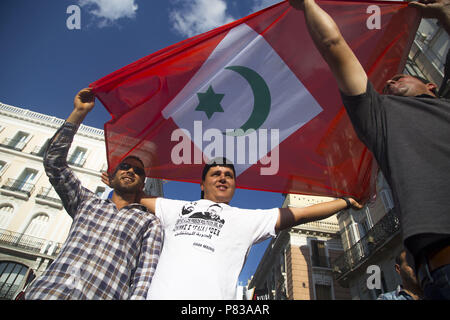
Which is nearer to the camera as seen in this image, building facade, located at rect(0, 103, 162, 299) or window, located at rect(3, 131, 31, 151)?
building facade, located at rect(0, 103, 162, 299)

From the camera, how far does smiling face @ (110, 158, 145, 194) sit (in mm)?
2752

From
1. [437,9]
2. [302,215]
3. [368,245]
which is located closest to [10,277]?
[368,245]

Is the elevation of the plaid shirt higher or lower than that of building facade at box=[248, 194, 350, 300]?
lower

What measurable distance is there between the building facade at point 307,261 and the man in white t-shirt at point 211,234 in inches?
748

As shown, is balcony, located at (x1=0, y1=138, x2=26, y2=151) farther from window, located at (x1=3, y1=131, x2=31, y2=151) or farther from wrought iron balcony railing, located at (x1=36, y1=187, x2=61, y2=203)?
wrought iron balcony railing, located at (x1=36, y1=187, x2=61, y2=203)

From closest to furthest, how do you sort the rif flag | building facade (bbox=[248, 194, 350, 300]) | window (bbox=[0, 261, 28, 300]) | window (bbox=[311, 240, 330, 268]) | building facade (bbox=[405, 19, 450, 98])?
the rif flag < building facade (bbox=[405, 19, 450, 98]) < window (bbox=[0, 261, 28, 300]) < building facade (bbox=[248, 194, 350, 300]) < window (bbox=[311, 240, 330, 268])

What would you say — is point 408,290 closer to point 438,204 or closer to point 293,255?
point 438,204

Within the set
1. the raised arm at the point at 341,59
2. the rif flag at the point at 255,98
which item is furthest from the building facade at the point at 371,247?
the raised arm at the point at 341,59

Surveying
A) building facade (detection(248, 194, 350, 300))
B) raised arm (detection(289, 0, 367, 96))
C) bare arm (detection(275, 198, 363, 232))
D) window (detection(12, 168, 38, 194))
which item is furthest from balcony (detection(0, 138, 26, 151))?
raised arm (detection(289, 0, 367, 96))

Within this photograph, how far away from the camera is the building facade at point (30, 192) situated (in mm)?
20297

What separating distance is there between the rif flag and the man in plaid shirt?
1.91 feet

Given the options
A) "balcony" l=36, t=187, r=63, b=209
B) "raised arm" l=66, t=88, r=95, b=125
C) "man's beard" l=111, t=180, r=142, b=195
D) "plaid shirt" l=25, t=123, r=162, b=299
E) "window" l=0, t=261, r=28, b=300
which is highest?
"balcony" l=36, t=187, r=63, b=209

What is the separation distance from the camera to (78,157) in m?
26.6

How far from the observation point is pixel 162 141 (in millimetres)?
3568
